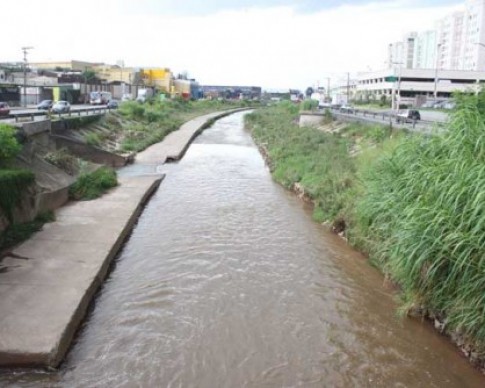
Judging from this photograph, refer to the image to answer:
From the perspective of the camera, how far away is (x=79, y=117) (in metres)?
27.4

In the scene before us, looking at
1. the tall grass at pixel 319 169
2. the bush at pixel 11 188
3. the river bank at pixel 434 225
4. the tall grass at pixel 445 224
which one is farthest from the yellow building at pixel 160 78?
the tall grass at pixel 445 224

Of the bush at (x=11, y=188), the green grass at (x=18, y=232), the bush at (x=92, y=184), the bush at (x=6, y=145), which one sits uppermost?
the bush at (x=6, y=145)

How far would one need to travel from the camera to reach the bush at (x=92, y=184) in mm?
16125

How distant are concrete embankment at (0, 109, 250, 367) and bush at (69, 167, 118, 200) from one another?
2.45 ft

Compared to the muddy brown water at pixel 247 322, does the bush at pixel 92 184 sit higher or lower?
higher

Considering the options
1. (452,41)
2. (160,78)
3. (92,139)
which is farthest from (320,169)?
(452,41)

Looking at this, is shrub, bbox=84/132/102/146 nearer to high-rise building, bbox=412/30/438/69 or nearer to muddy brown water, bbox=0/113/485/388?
muddy brown water, bbox=0/113/485/388

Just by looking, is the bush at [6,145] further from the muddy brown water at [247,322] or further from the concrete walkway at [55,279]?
the muddy brown water at [247,322]

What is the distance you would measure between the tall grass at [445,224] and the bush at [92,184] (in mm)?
9545

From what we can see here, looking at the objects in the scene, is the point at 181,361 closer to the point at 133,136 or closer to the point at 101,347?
the point at 101,347

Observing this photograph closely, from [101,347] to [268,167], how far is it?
20094 millimetres

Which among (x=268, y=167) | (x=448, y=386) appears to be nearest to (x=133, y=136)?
(x=268, y=167)

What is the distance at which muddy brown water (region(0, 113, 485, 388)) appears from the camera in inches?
271

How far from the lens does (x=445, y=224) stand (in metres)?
7.29
